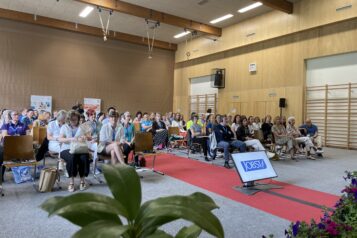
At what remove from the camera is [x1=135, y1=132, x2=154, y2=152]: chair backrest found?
5.34 meters

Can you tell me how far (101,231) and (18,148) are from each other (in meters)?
4.26

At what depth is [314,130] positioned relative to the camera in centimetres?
834

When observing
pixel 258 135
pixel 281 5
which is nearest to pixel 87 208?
pixel 258 135

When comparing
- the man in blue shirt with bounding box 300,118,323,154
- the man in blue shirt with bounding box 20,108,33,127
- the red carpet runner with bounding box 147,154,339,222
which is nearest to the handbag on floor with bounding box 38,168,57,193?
the red carpet runner with bounding box 147,154,339,222

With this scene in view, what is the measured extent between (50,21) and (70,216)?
1405 centimetres

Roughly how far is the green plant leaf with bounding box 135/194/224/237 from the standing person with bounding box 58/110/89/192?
12.1ft

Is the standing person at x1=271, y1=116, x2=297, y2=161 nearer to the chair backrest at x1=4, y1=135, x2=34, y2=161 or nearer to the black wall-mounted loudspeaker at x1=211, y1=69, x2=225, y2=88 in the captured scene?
the chair backrest at x1=4, y1=135, x2=34, y2=161

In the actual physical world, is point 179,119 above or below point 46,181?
above

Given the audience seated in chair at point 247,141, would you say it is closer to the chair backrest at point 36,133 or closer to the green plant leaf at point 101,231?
the chair backrest at point 36,133

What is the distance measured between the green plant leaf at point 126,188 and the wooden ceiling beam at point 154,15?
10.4 metres

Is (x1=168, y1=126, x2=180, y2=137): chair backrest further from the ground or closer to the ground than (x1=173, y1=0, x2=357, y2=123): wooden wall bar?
closer to the ground

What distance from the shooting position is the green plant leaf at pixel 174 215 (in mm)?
594

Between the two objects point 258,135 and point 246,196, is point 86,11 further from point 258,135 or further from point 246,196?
point 246,196

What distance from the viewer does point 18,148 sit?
417 centimetres
